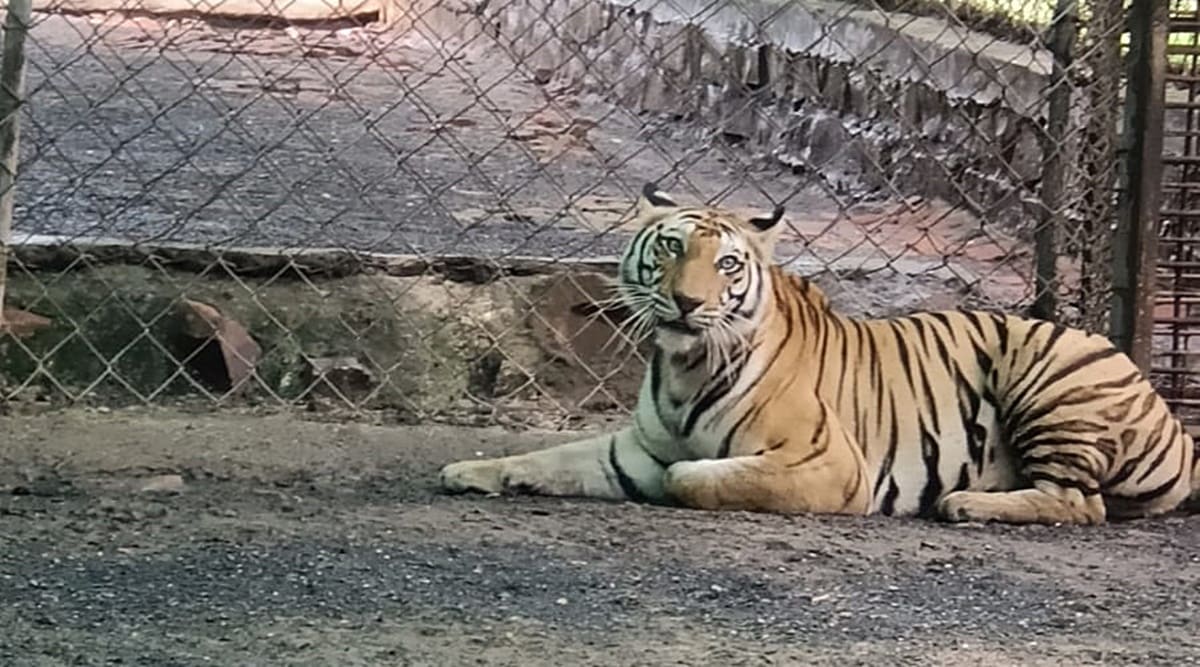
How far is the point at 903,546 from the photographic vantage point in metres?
4.06

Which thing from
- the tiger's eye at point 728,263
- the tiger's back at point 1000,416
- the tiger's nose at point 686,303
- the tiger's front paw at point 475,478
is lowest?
the tiger's front paw at point 475,478

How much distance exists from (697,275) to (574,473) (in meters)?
0.53

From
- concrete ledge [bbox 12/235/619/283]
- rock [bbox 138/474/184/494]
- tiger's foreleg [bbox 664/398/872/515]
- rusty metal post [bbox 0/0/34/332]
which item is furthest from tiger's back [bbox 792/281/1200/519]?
rusty metal post [bbox 0/0/34/332]

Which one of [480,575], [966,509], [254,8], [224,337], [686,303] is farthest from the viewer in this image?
[254,8]

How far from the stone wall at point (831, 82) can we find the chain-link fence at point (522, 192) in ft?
0.06

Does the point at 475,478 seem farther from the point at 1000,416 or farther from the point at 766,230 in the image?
the point at 1000,416

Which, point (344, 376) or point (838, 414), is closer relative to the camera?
point (838, 414)

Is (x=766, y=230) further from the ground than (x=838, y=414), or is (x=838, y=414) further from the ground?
(x=766, y=230)

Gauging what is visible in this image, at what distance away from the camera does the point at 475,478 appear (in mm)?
4367

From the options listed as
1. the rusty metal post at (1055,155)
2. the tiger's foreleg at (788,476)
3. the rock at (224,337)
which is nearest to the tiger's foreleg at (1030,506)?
the tiger's foreleg at (788,476)

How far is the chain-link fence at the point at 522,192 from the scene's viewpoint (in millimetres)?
5137

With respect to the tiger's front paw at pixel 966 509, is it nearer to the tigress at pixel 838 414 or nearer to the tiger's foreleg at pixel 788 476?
the tigress at pixel 838 414

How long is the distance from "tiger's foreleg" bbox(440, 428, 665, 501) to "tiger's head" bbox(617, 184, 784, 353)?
274mm

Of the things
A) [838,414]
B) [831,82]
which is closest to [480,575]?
[838,414]
